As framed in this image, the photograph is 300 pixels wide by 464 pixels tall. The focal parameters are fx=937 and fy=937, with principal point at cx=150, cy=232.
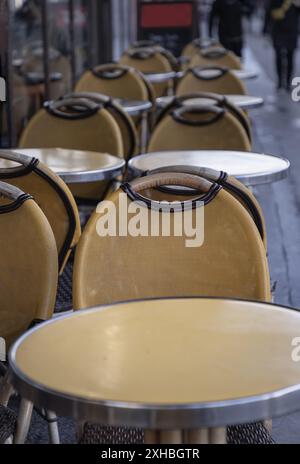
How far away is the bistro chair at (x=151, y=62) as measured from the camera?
9320 mm

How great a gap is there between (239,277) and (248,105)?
4137 millimetres

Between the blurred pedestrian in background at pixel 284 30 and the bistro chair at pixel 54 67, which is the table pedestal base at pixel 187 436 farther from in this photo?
the blurred pedestrian in background at pixel 284 30

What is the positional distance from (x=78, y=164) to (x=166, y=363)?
2397 millimetres

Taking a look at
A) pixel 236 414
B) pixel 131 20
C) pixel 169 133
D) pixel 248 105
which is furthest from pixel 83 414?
pixel 131 20

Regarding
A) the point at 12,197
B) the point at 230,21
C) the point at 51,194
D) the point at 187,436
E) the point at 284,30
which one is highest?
the point at 12,197

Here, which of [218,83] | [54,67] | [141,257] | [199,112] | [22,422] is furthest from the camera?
[54,67]

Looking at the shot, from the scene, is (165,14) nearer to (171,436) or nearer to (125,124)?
→ (125,124)

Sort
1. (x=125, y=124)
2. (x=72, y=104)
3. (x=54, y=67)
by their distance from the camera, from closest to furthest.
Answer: (x=72, y=104), (x=125, y=124), (x=54, y=67)

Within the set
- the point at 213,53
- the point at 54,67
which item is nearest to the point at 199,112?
the point at 54,67

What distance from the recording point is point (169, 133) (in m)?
4.88

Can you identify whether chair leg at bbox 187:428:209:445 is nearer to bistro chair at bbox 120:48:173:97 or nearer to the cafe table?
the cafe table

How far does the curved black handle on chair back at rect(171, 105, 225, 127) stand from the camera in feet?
15.5

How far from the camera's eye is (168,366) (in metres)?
1.87

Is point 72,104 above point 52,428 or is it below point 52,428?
above
